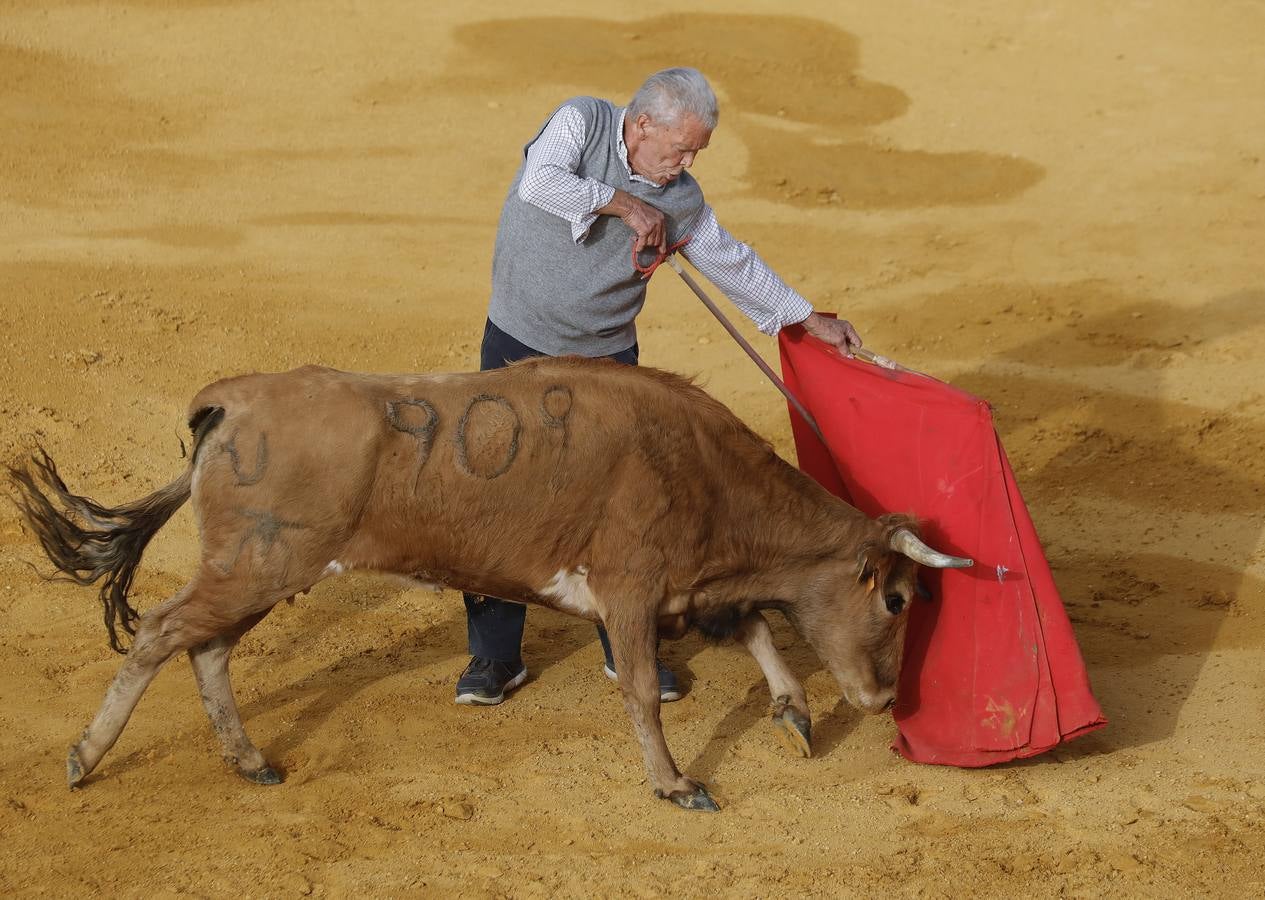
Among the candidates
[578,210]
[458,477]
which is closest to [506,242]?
[578,210]

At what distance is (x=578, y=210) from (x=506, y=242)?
48cm

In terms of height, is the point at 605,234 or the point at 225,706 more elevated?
the point at 605,234

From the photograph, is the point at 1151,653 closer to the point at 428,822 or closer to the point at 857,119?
the point at 428,822

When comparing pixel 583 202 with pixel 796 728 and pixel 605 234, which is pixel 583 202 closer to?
pixel 605 234

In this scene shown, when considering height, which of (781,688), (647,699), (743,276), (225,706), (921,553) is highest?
(743,276)

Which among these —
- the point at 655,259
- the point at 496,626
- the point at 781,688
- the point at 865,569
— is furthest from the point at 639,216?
the point at 781,688

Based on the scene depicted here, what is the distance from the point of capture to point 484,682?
21.1 feet

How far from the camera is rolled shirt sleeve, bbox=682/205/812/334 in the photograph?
5.99 metres

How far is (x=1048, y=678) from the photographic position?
5.79m

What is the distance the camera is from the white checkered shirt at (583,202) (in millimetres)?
5461

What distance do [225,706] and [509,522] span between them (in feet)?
4.35

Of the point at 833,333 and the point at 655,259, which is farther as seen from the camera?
the point at 833,333

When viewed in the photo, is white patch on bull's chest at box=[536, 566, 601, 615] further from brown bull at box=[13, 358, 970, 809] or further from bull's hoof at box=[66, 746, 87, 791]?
bull's hoof at box=[66, 746, 87, 791]

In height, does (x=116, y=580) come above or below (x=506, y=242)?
below
